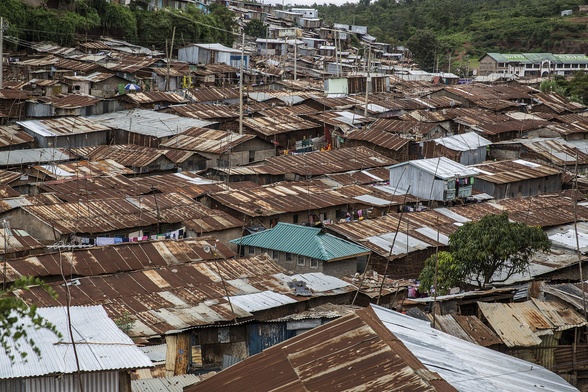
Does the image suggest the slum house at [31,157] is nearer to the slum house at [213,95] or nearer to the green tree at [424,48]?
the slum house at [213,95]

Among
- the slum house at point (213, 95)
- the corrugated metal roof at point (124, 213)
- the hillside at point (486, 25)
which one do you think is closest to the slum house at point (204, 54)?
the slum house at point (213, 95)

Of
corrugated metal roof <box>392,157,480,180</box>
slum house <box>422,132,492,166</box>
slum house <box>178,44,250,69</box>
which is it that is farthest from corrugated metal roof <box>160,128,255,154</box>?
slum house <box>178,44,250,69</box>

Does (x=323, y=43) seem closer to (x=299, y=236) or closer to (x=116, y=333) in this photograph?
(x=299, y=236)

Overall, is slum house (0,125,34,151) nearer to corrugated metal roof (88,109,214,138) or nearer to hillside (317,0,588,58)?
corrugated metal roof (88,109,214,138)

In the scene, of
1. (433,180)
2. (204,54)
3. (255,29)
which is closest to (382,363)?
(433,180)

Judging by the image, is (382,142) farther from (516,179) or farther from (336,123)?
(516,179)

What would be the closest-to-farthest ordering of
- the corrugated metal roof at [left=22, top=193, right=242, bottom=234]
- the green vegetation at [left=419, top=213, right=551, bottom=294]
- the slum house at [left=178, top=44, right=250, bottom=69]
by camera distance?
the green vegetation at [left=419, top=213, right=551, bottom=294]
the corrugated metal roof at [left=22, top=193, right=242, bottom=234]
the slum house at [left=178, top=44, right=250, bottom=69]

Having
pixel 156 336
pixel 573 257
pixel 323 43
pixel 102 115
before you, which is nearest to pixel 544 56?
pixel 323 43
